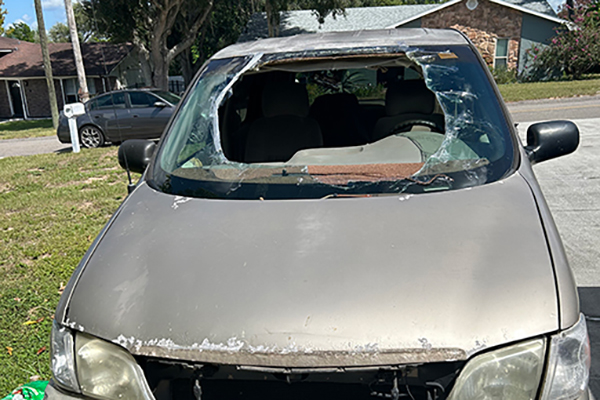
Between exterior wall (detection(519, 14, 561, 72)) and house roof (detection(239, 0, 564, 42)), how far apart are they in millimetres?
356

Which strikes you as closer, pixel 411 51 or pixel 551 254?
pixel 551 254

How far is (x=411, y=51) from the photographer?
3.03 m

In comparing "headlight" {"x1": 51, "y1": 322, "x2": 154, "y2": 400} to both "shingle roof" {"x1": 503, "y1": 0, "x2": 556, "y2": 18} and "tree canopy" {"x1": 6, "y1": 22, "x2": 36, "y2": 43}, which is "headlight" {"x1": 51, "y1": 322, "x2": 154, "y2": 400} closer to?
"shingle roof" {"x1": 503, "y1": 0, "x2": 556, "y2": 18}

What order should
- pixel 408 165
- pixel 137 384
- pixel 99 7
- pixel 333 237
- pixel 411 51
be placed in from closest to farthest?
pixel 137 384 → pixel 333 237 → pixel 408 165 → pixel 411 51 → pixel 99 7

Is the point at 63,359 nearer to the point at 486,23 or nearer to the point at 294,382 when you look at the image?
the point at 294,382

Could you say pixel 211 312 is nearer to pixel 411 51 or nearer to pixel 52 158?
pixel 411 51

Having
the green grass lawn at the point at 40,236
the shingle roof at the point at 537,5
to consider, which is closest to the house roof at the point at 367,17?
the shingle roof at the point at 537,5

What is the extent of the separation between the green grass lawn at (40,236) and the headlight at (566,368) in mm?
2807

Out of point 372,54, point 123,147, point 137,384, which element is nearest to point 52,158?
point 123,147

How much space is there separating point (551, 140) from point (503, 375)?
1.71 meters

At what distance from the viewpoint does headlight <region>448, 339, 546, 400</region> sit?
153cm

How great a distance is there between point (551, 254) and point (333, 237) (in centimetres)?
74

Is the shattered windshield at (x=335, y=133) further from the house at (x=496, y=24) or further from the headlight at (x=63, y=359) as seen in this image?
the house at (x=496, y=24)

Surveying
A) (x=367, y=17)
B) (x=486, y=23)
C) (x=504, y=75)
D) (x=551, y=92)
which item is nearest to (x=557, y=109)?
(x=551, y=92)
